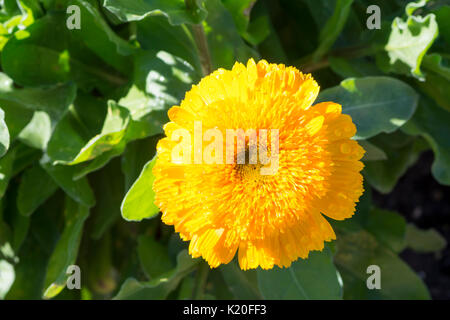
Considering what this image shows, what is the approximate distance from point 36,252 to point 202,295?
1.80 feet

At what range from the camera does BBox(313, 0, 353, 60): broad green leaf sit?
1300 mm

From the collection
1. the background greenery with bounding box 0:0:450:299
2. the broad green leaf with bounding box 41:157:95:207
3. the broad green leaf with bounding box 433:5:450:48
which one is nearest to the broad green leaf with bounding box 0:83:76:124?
the background greenery with bounding box 0:0:450:299

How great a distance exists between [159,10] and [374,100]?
0.53 metres

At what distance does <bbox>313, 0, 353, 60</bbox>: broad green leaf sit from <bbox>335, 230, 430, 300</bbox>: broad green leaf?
566mm

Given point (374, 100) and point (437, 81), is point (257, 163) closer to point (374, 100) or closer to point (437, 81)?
point (374, 100)

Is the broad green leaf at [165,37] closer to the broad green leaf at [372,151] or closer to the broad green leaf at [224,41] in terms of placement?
the broad green leaf at [224,41]

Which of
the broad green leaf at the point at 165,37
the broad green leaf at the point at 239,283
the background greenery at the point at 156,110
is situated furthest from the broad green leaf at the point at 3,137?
the broad green leaf at the point at 239,283

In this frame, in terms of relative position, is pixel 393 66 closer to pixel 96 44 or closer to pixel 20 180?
pixel 96 44

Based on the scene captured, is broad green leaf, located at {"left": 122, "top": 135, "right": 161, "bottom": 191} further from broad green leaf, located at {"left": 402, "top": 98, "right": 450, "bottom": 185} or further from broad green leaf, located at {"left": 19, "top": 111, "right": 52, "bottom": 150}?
broad green leaf, located at {"left": 402, "top": 98, "right": 450, "bottom": 185}

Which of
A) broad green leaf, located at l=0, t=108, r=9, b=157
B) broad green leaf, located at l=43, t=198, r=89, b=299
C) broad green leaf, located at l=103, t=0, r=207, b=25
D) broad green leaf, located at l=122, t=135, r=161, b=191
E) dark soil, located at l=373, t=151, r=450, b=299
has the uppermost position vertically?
broad green leaf, located at l=103, t=0, r=207, b=25

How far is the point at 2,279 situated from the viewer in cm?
146

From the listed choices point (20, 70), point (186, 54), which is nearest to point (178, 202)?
point (186, 54)

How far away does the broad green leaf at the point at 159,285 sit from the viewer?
1.29 m

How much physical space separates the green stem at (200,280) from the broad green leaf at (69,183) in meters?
0.37
